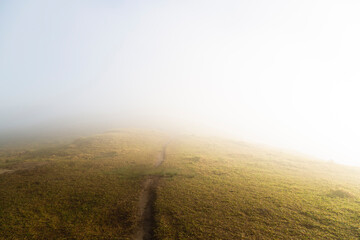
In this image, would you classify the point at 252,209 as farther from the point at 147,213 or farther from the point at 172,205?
the point at 147,213

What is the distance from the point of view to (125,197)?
26.1 metres

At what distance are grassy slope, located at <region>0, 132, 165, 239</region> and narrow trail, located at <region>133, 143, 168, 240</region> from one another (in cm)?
98

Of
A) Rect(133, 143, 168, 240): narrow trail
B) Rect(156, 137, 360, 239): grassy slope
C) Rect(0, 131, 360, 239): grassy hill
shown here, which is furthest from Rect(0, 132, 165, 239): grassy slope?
Rect(156, 137, 360, 239): grassy slope

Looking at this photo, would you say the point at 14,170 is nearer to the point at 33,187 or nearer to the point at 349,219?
the point at 33,187

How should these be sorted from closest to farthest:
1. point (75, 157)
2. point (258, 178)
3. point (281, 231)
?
point (281, 231), point (258, 178), point (75, 157)

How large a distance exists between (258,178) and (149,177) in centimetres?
2652

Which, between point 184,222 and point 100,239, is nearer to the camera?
point 100,239

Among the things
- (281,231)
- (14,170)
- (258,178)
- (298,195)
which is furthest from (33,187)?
(298,195)

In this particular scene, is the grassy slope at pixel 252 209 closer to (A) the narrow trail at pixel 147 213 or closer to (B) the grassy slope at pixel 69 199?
(A) the narrow trail at pixel 147 213

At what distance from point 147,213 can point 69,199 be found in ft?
44.6

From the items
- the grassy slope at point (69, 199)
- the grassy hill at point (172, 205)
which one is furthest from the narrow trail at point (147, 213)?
the grassy slope at point (69, 199)

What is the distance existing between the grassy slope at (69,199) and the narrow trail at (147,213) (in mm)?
978

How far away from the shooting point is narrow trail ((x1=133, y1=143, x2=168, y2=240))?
1862 cm

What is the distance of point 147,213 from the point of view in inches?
881
